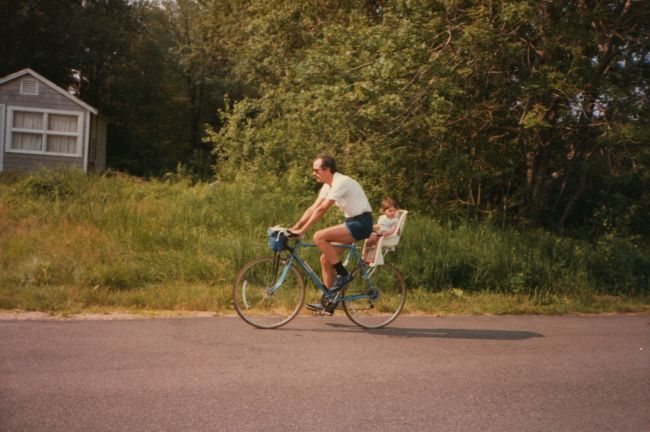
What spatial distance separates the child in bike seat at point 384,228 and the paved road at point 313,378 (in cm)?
101

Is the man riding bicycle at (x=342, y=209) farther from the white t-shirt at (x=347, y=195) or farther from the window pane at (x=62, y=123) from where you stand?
the window pane at (x=62, y=123)

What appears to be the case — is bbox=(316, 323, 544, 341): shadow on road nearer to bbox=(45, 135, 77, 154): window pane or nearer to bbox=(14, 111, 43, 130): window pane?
bbox=(45, 135, 77, 154): window pane

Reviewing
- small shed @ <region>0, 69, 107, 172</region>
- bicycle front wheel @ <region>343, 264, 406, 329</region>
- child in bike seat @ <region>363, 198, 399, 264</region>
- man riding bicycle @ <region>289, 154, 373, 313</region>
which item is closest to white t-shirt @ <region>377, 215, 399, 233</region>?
child in bike seat @ <region>363, 198, 399, 264</region>

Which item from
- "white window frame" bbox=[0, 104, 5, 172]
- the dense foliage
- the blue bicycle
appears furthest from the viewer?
"white window frame" bbox=[0, 104, 5, 172]

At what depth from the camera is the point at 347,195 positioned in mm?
7445

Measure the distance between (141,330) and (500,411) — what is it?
4021 millimetres

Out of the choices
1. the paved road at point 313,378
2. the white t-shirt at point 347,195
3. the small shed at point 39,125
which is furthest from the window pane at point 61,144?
the white t-shirt at point 347,195

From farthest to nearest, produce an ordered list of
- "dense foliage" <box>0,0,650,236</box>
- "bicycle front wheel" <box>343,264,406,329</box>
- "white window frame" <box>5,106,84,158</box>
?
"white window frame" <box>5,106,84,158</box> → "dense foliage" <box>0,0,650,236</box> → "bicycle front wheel" <box>343,264,406,329</box>

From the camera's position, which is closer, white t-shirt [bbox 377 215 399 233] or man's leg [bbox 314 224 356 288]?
man's leg [bbox 314 224 356 288]

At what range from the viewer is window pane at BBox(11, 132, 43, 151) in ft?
81.6

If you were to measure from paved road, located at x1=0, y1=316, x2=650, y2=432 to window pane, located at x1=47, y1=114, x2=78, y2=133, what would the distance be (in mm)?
20441

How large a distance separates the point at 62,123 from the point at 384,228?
20.9 metres

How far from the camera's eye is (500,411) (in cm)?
477

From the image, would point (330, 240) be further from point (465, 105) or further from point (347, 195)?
point (465, 105)
